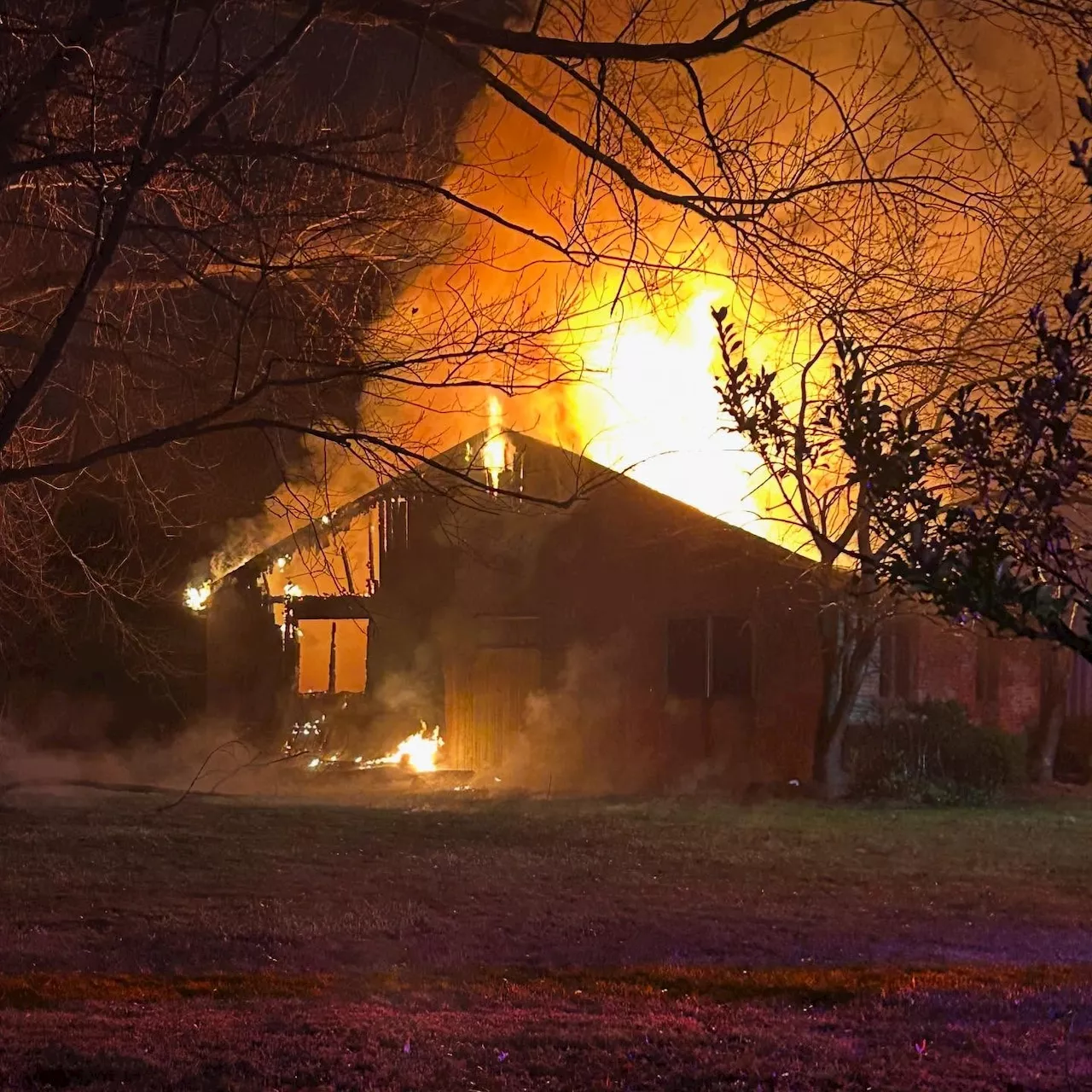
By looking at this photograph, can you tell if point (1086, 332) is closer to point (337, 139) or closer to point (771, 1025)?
point (771, 1025)

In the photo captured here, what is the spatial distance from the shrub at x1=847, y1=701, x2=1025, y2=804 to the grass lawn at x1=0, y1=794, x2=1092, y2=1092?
2823 millimetres

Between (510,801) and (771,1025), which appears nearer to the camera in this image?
(771,1025)

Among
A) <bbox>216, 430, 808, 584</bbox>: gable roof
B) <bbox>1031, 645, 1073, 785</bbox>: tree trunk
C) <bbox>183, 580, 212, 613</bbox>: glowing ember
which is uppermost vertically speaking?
<bbox>216, 430, 808, 584</bbox>: gable roof

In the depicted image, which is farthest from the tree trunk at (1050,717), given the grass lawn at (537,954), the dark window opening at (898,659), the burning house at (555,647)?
the grass lawn at (537,954)

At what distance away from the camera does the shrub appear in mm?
17750

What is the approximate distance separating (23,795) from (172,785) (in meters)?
2.88

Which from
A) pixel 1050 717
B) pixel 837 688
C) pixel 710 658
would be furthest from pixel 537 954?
pixel 1050 717

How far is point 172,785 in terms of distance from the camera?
19.4 metres

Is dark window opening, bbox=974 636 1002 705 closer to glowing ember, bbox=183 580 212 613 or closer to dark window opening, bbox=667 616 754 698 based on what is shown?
dark window opening, bbox=667 616 754 698

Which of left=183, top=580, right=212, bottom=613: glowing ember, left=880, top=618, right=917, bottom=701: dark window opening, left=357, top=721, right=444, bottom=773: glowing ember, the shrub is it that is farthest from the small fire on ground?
left=880, top=618, right=917, bottom=701: dark window opening

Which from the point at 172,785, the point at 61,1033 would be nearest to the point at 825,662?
the point at 172,785

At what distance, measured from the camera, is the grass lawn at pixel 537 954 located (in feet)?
18.3

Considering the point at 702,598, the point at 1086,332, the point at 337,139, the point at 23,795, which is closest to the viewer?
the point at 1086,332

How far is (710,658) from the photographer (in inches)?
766
